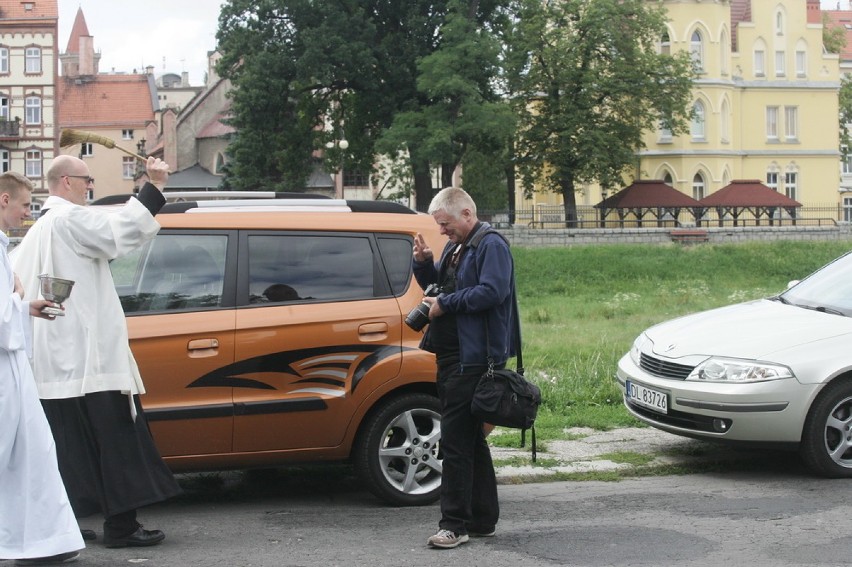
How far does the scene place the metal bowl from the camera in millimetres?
5555

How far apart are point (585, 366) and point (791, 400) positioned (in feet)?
17.4

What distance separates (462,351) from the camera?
623 centimetres

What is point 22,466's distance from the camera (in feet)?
18.6

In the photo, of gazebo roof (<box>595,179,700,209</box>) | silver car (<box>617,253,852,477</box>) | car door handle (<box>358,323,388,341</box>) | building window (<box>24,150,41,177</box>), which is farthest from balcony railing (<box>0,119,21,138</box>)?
car door handle (<box>358,323,388,341</box>)

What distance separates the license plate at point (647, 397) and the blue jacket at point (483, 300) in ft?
7.61

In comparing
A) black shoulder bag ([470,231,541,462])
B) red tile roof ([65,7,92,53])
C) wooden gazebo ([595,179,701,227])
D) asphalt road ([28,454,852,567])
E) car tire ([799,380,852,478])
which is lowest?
asphalt road ([28,454,852,567])

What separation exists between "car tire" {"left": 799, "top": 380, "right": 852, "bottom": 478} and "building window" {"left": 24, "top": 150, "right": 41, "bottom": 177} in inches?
3203

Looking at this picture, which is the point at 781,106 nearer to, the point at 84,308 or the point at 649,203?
the point at 649,203

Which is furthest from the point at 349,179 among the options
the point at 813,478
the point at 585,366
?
the point at 813,478

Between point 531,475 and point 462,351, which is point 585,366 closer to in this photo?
point 531,475

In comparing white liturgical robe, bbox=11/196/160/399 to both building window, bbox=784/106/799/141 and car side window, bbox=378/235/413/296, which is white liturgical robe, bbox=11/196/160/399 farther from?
building window, bbox=784/106/799/141

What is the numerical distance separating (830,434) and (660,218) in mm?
46919

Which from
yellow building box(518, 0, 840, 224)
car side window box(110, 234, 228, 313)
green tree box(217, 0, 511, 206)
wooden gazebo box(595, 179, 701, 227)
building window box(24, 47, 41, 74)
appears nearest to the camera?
car side window box(110, 234, 228, 313)

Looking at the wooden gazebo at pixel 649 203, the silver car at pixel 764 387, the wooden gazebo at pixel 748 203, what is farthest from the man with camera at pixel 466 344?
the wooden gazebo at pixel 748 203
